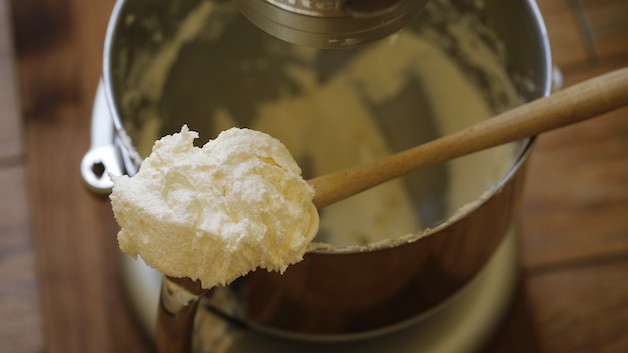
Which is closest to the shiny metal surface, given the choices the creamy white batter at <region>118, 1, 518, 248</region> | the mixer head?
the creamy white batter at <region>118, 1, 518, 248</region>

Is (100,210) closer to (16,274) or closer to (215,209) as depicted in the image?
(16,274)

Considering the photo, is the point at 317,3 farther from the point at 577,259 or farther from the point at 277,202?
the point at 577,259

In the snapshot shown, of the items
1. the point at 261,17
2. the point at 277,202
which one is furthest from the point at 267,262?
the point at 261,17

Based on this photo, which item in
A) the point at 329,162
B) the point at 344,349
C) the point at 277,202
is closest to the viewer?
the point at 277,202

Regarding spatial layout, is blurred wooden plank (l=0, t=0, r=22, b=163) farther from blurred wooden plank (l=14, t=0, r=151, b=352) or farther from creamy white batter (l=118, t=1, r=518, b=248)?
creamy white batter (l=118, t=1, r=518, b=248)

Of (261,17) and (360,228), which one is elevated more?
(261,17)
